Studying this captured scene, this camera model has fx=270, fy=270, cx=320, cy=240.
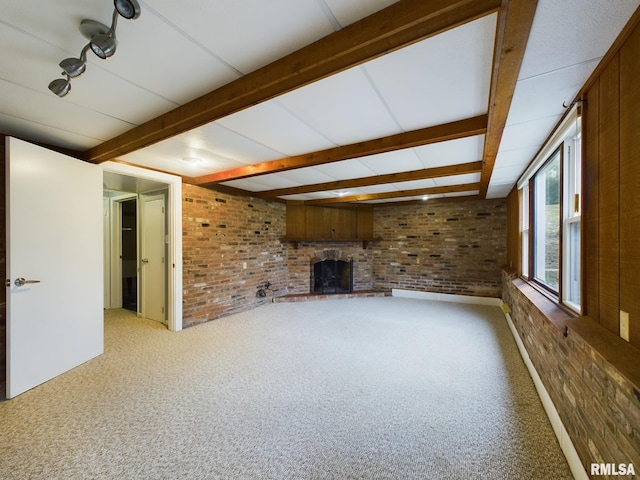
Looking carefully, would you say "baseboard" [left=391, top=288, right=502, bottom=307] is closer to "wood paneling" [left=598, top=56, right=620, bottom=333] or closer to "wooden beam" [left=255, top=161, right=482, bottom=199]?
"wooden beam" [left=255, top=161, right=482, bottom=199]

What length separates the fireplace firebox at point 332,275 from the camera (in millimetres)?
6366

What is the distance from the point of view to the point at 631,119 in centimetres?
115

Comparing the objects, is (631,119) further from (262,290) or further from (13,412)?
(262,290)

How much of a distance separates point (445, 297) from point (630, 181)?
16.6ft

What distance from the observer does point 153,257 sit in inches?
171

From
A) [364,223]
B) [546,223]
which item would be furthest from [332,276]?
[546,223]

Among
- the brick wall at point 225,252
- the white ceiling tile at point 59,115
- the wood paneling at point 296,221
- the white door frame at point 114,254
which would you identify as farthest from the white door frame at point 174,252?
the wood paneling at point 296,221

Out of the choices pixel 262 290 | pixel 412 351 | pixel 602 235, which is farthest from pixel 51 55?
pixel 262 290

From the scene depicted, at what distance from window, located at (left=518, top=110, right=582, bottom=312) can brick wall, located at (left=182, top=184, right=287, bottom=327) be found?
166 inches

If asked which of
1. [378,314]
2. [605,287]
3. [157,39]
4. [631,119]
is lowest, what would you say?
[378,314]

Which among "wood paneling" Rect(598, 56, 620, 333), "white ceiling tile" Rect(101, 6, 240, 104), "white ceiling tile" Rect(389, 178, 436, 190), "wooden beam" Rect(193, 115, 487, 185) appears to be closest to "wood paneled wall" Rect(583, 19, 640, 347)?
"wood paneling" Rect(598, 56, 620, 333)

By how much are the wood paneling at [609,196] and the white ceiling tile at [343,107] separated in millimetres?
1142

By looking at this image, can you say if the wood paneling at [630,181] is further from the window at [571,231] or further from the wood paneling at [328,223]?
the wood paneling at [328,223]

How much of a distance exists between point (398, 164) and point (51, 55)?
3.05 m
